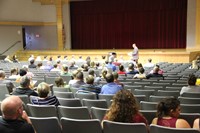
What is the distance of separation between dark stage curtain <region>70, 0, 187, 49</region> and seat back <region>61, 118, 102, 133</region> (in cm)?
1947

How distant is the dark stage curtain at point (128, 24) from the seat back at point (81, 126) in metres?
19.5

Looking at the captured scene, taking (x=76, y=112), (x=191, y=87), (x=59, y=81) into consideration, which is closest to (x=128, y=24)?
(x=59, y=81)

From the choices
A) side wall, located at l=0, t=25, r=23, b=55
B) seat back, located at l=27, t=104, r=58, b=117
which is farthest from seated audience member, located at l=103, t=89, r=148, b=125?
side wall, located at l=0, t=25, r=23, b=55

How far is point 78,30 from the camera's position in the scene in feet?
82.1

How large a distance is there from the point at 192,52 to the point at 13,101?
15524 millimetres

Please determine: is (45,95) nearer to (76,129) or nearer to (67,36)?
(76,129)

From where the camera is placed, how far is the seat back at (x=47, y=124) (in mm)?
3721

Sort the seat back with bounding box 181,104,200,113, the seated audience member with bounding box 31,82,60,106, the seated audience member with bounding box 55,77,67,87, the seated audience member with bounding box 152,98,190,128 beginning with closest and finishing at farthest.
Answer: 1. the seated audience member with bounding box 152,98,190,128
2. the seat back with bounding box 181,104,200,113
3. the seated audience member with bounding box 31,82,60,106
4. the seated audience member with bounding box 55,77,67,87

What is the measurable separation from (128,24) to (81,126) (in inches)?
830

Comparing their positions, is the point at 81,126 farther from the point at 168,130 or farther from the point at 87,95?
the point at 87,95

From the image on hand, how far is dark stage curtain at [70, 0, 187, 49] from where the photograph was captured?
22234mm

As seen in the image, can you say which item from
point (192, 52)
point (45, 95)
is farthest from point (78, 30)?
point (45, 95)

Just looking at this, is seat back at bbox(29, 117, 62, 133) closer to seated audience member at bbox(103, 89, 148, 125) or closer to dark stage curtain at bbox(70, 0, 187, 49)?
seated audience member at bbox(103, 89, 148, 125)

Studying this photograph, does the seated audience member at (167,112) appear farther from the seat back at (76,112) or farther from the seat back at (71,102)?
the seat back at (71,102)
